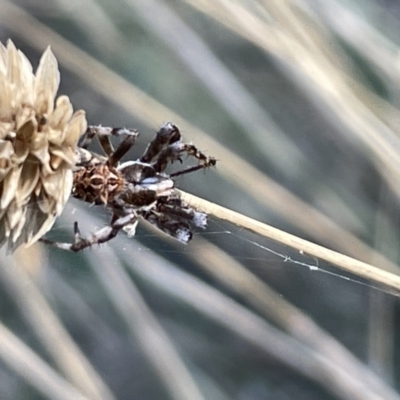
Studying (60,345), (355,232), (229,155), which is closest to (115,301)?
(60,345)

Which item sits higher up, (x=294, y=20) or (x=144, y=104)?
(x=294, y=20)

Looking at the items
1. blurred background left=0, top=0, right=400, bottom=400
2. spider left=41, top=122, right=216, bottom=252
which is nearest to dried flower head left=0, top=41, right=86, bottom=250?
spider left=41, top=122, right=216, bottom=252

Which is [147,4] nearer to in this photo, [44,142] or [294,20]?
[294,20]

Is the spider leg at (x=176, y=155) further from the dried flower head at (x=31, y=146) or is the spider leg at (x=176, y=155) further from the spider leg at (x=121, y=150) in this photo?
the dried flower head at (x=31, y=146)

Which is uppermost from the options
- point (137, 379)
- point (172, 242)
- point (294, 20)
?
point (294, 20)

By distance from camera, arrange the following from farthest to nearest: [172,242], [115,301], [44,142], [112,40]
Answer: [112,40] < [115,301] < [172,242] < [44,142]

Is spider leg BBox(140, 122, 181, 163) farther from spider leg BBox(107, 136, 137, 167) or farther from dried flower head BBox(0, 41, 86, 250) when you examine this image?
dried flower head BBox(0, 41, 86, 250)

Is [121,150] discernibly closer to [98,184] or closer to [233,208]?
[98,184]
